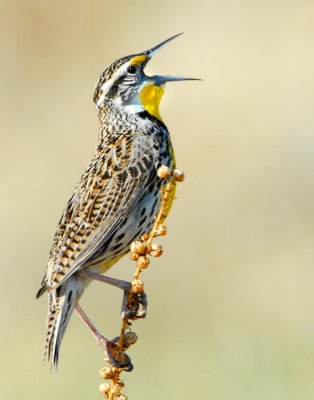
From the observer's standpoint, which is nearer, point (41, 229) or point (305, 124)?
point (41, 229)

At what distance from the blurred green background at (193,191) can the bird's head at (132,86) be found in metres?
0.08

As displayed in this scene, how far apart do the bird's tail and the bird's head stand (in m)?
0.96

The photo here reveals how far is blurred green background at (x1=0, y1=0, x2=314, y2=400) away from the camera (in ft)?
22.6

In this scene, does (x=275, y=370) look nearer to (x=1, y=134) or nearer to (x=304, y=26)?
(x=1, y=134)

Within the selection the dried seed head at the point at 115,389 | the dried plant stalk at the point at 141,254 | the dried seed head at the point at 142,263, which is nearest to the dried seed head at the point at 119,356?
the dried plant stalk at the point at 141,254

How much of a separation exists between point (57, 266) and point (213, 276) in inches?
149

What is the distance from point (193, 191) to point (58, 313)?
543cm

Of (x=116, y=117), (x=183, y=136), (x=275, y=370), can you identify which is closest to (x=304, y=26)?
(x=183, y=136)

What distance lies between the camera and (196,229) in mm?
9203

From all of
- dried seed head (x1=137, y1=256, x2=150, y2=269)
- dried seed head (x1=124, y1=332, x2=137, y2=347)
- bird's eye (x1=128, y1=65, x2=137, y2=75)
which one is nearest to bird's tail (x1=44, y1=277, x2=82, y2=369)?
dried seed head (x1=124, y1=332, x2=137, y2=347)

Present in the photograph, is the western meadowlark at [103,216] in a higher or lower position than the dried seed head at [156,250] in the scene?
higher

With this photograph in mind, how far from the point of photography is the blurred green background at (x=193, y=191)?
688 centimetres

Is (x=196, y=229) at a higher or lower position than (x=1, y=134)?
lower

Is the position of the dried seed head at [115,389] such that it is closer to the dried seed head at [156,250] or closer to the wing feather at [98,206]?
the dried seed head at [156,250]
